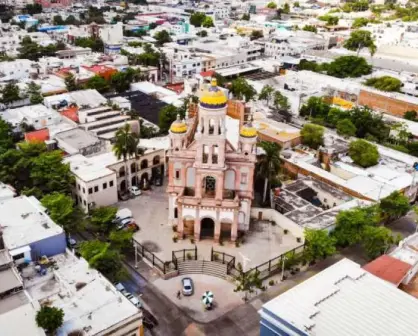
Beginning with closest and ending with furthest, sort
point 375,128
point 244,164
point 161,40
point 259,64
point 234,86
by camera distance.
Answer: point 244,164
point 375,128
point 234,86
point 259,64
point 161,40

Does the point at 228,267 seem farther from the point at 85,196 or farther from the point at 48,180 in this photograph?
the point at 48,180

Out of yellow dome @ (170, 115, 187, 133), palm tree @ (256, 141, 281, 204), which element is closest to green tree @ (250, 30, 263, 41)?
palm tree @ (256, 141, 281, 204)

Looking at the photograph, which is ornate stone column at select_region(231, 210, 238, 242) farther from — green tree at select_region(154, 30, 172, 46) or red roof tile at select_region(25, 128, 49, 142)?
green tree at select_region(154, 30, 172, 46)

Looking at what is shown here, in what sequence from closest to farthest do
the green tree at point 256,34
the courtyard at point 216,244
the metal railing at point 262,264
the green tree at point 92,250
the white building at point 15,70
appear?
the green tree at point 92,250 → the metal railing at point 262,264 → the courtyard at point 216,244 → the white building at point 15,70 → the green tree at point 256,34

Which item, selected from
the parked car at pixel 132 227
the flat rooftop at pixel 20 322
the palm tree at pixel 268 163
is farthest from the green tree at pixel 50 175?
the palm tree at pixel 268 163

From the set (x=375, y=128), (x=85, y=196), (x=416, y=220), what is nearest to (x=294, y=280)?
(x=416, y=220)

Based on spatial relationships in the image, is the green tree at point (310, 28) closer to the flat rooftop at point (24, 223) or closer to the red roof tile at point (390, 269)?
the red roof tile at point (390, 269)
